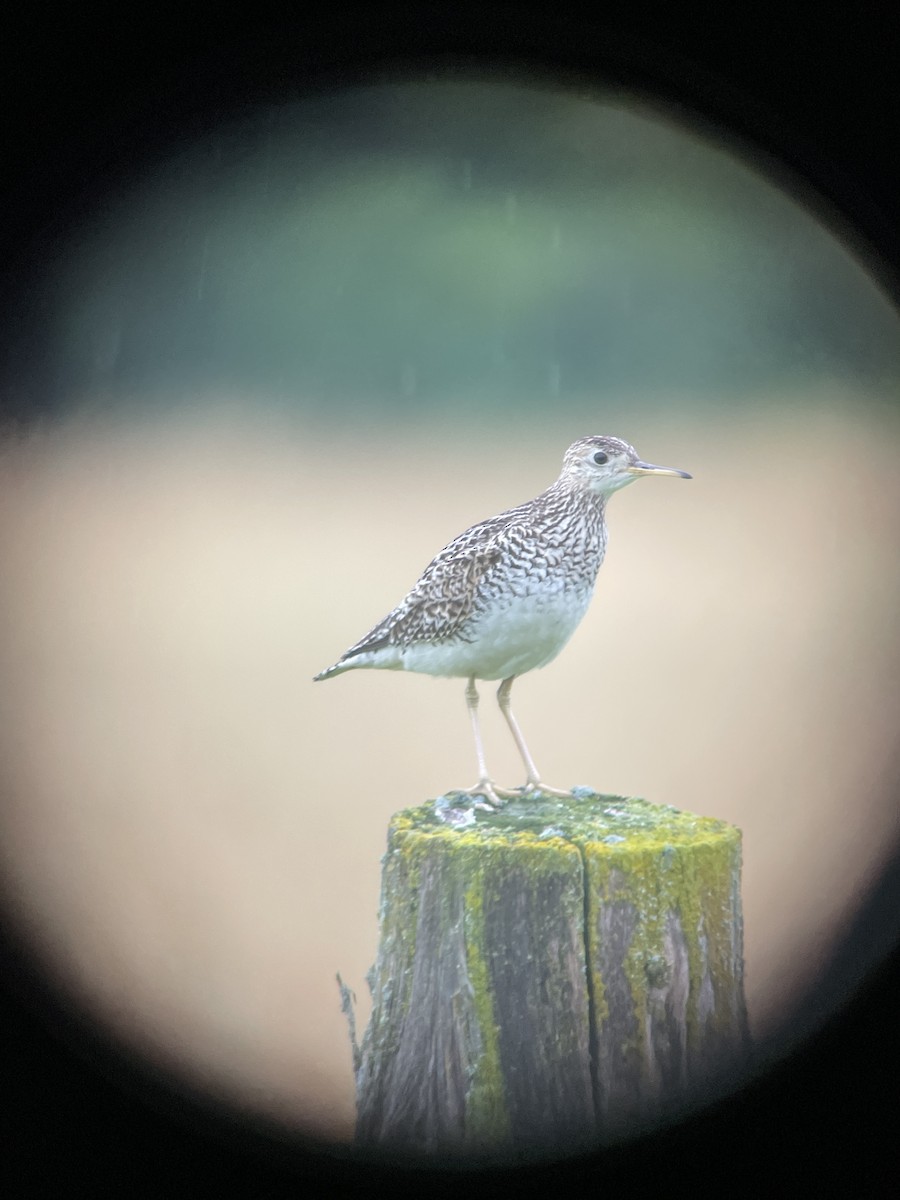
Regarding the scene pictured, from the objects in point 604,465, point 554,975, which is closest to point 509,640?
point 604,465

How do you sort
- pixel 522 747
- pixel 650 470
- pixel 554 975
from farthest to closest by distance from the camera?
pixel 522 747
pixel 650 470
pixel 554 975

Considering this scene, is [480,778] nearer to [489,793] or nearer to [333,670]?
[489,793]

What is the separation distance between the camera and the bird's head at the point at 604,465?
4.25 metres

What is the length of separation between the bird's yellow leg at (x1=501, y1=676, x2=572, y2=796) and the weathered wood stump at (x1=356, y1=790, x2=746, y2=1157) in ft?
1.67

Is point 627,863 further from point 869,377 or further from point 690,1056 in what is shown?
point 869,377

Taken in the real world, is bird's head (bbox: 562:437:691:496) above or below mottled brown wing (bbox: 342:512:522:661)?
above

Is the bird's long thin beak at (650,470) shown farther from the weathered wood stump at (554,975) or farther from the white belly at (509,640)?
the weathered wood stump at (554,975)

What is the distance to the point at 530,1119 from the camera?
373cm

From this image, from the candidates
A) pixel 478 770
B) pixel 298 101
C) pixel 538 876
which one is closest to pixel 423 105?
pixel 298 101

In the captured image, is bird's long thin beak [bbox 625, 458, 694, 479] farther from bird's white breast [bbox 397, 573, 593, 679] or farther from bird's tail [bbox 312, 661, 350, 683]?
bird's tail [bbox 312, 661, 350, 683]

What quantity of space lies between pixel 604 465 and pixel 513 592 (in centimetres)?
49

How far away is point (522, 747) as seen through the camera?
454 centimetres

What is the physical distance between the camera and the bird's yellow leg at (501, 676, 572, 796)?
14.4ft

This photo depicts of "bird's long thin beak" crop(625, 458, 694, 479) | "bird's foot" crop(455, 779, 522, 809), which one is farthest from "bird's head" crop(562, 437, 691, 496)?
"bird's foot" crop(455, 779, 522, 809)
